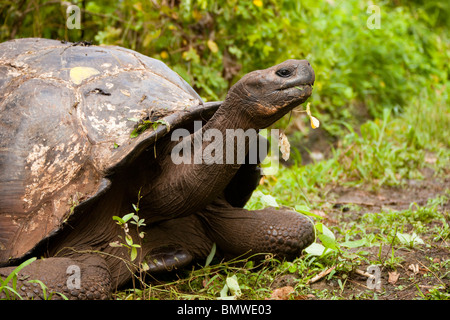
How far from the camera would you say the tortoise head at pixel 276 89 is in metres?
2.38

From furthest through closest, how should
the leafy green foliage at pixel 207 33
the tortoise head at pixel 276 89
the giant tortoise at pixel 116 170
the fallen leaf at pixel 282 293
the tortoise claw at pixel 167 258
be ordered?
Answer: the leafy green foliage at pixel 207 33
the tortoise claw at pixel 167 258
the fallen leaf at pixel 282 293
the giant tortoise at pixel 116 170
the tortoise head at pixel 276 89

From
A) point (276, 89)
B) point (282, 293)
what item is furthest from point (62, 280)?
point (276, 89)

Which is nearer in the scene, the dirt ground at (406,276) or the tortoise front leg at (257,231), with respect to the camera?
the dirt ground at (406,276)

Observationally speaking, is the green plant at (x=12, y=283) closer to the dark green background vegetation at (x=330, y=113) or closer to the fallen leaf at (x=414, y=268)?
the dark green background vegetation at (x=330, y=113)

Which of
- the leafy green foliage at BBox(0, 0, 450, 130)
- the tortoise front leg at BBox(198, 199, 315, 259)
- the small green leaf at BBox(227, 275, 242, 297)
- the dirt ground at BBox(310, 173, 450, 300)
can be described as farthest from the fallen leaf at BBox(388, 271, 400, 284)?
the leafy green foliage at BBox(0, 0, 450, 130)

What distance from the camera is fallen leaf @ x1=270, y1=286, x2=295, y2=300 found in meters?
2.63

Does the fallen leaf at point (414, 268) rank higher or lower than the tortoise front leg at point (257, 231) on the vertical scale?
lower

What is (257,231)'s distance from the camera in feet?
9.90

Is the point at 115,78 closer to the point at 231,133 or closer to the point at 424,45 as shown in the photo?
the point at 231,133

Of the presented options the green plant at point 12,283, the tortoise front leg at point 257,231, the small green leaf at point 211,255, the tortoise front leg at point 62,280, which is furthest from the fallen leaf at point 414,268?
the green plant at point 12,283

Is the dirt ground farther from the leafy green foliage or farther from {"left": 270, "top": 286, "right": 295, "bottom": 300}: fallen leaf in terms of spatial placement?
the leafy green foliage

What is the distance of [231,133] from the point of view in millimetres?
2555
